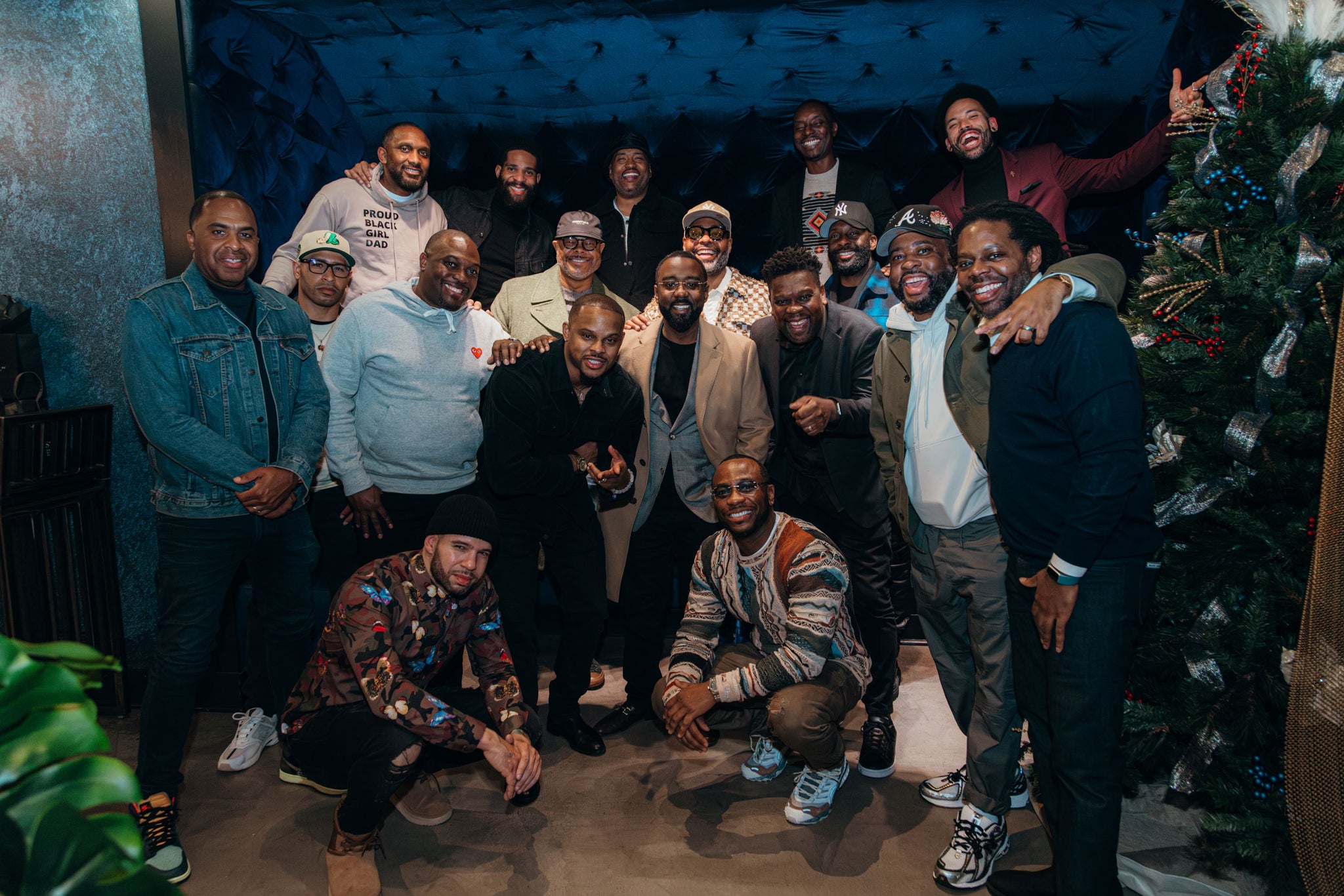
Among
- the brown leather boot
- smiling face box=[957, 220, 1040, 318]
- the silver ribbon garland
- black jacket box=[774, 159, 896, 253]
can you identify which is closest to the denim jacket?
the brown leather boot

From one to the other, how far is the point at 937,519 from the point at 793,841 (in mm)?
1124

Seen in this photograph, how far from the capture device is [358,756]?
233 cm

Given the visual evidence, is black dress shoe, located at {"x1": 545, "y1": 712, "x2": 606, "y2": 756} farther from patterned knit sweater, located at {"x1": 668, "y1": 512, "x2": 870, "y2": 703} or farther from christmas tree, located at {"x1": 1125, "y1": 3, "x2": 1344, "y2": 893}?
christmas tree, located at {"x1": 1125, "y1": 3, "x2": 1344, "y2": 893}

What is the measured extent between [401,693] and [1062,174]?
142 inches

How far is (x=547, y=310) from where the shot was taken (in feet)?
11.8

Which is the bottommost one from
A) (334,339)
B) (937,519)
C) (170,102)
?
(937,519)

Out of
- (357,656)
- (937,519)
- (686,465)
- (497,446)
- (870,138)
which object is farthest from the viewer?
(870,138)

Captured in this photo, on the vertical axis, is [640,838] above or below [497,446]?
below

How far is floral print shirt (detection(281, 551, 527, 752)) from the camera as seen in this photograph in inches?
88.5

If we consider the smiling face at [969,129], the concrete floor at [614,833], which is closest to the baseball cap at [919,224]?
the smiling face at [969,129]

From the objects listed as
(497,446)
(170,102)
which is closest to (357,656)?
(497,446)

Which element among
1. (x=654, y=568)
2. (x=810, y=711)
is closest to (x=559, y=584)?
(x=654, y=568)

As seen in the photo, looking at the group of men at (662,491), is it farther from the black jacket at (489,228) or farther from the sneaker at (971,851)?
the black jacket at (489,228)

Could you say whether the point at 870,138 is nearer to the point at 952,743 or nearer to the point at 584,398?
the point at 584,398
